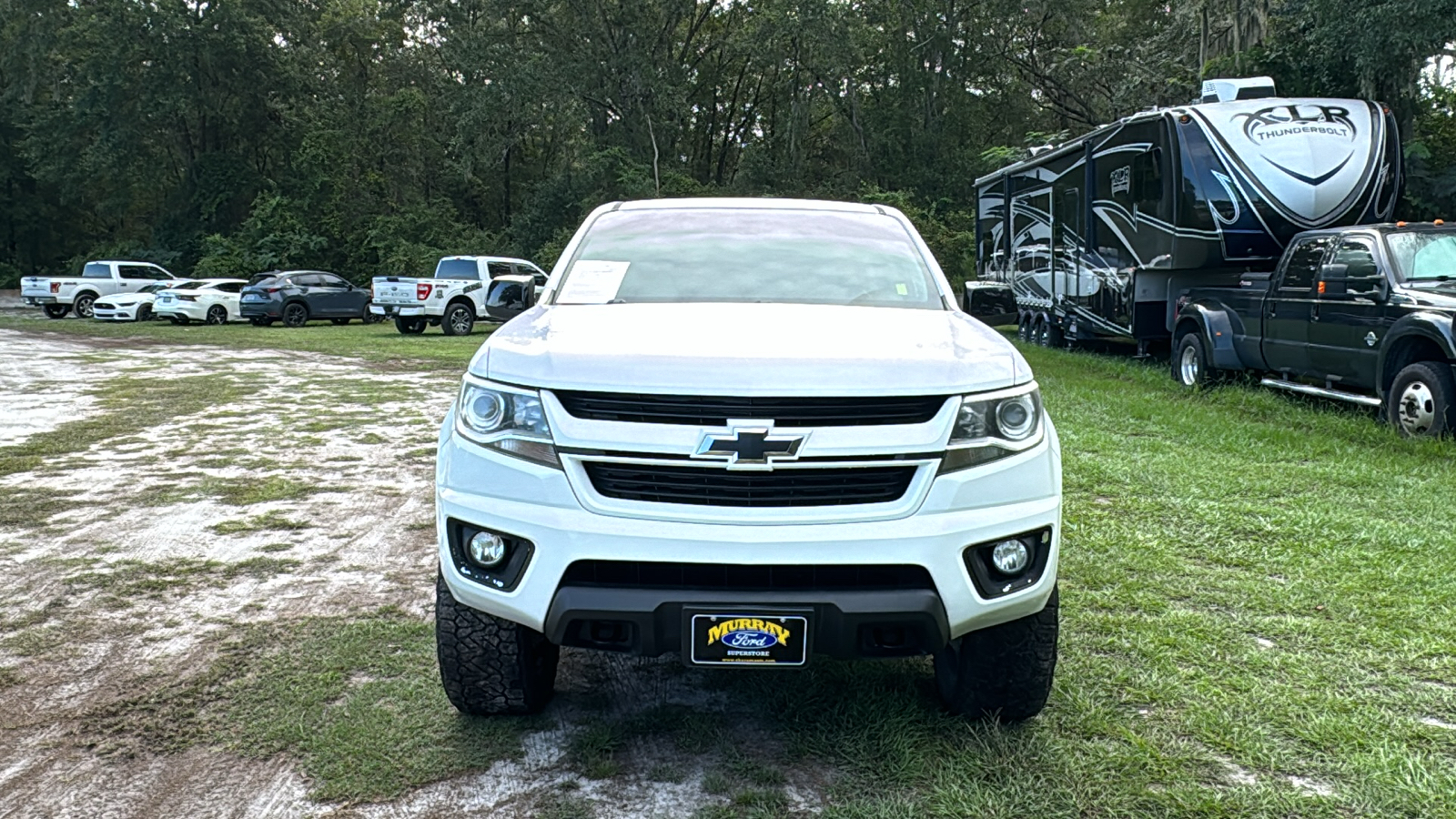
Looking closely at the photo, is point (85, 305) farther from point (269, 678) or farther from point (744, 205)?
point (269, 678)

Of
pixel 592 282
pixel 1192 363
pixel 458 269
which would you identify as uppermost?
pixel 458 269

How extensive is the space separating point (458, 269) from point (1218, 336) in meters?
17.1

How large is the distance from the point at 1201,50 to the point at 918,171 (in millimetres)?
17087

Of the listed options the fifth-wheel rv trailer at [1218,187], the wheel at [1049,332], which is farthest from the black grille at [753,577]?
the wheel at [1049,332]

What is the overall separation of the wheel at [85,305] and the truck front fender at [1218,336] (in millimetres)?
29854

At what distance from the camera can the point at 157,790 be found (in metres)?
3.00

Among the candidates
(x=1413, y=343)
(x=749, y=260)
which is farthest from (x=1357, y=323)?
(x=749, y=260)

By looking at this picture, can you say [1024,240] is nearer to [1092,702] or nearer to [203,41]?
[1092,702]

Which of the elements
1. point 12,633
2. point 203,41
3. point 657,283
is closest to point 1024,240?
point 657,283

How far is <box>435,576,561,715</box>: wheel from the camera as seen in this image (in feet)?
10.7

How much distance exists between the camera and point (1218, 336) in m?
Result: 11.2

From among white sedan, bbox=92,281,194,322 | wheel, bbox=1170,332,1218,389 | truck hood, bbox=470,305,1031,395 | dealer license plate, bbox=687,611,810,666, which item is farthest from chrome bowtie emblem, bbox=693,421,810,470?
white sedan, bbox=92,281,194,322

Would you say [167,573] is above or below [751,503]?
below

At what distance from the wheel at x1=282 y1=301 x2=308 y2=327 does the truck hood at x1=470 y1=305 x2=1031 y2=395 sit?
26.0m
